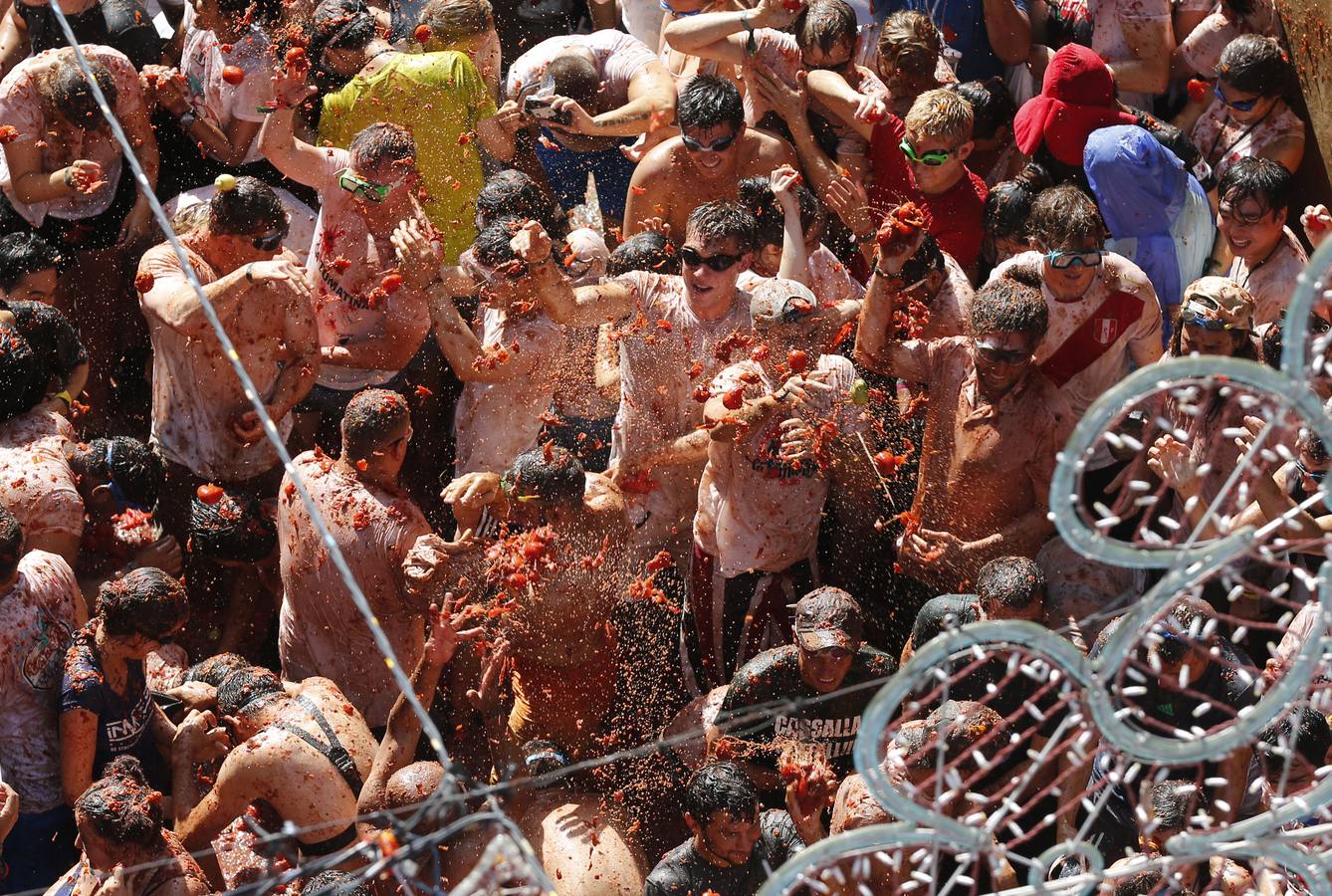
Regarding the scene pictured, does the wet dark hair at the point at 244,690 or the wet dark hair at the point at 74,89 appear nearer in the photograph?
the wet dark hair at the point at 244,690

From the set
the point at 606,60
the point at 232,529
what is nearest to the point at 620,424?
the point at 232,529

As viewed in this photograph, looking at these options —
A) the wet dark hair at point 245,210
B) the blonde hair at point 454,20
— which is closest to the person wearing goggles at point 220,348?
the wet dark hair at point 245,210

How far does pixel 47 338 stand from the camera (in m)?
6.89

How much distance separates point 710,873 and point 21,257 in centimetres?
393

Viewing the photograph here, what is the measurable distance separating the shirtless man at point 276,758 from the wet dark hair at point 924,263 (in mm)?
2445

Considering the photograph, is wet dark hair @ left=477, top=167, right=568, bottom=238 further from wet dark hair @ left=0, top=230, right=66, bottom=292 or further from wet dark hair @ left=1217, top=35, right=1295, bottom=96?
wet dark hair @ left=1217, top=35, right=1295, bottom=96

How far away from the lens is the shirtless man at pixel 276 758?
18.9 feet

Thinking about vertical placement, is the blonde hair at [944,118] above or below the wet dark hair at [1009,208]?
above

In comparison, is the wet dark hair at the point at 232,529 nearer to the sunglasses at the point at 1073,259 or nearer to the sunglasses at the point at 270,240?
the sunglasses at the point at 270,240

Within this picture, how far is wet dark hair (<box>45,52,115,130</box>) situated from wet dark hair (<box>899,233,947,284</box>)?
3441 millimetres

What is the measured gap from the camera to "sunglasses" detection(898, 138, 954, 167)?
273 inches

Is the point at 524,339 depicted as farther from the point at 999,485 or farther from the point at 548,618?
the point at 999,485

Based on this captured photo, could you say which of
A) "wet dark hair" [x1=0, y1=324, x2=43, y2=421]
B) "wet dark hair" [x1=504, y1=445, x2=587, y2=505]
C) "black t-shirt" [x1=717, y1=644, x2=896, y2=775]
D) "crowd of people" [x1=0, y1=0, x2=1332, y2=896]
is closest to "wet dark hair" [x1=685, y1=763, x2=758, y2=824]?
"crowd of people" [x1=0, y1=0, x2=1332, y2=896]

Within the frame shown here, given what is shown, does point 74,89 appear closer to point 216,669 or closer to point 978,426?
point 216,669
